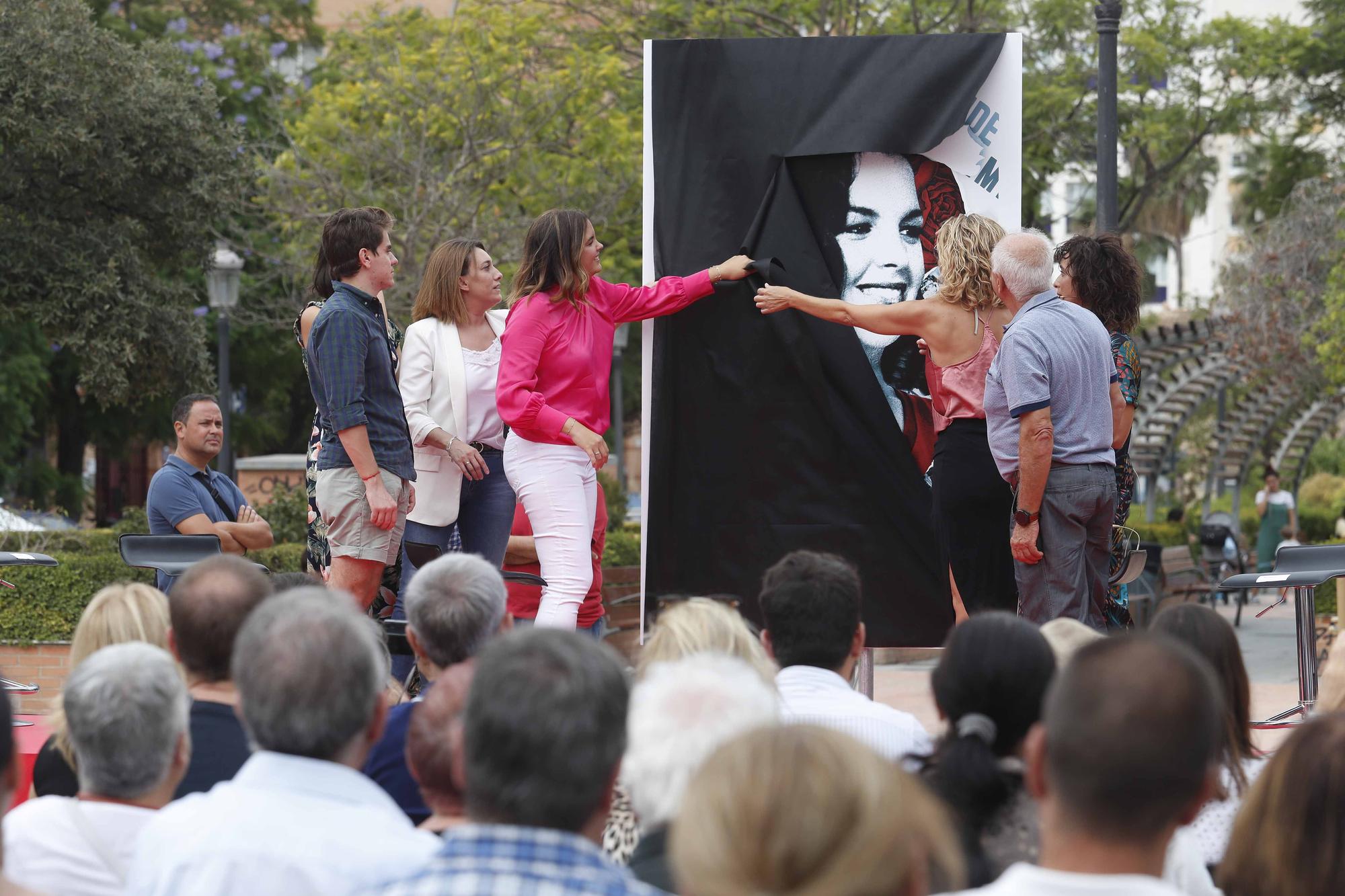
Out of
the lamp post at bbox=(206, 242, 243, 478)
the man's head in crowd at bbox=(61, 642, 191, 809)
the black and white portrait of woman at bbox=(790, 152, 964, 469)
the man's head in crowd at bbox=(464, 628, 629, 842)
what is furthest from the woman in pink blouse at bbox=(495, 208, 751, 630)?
the lamp post at bbox=(206, 242, 243, 478)

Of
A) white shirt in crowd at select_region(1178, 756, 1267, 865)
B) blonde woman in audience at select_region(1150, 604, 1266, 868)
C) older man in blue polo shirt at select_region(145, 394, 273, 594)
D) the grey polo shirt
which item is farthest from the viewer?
older man in blue polo shirt at select_region(145, 394, 273, 594)

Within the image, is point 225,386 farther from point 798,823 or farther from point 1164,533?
point 798,823

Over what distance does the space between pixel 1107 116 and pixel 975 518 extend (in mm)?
3051

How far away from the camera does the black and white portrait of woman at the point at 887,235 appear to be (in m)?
5.79

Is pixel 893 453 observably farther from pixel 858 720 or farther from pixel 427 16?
pixel 427 16

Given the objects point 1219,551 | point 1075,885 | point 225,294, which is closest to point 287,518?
point 225,294

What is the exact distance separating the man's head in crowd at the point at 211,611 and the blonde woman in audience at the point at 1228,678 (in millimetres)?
1825

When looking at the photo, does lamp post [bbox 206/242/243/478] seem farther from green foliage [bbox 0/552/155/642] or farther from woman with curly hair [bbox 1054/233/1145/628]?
woman with curly hair [bbox 1054/233/1145/628]

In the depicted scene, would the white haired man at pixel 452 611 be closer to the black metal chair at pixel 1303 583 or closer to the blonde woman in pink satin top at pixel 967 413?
the blonde woman in pink satin top at pixel 967 413

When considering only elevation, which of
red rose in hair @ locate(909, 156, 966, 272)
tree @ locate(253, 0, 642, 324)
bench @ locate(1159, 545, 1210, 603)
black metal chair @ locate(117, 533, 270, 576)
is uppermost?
tree @ locate(253, 0, 642, 324)

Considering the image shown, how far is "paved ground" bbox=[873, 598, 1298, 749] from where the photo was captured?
26.5 ft

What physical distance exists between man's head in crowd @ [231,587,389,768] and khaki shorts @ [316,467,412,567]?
286cm

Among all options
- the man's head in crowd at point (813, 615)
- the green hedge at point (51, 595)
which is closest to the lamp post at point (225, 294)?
the green hedge at point (51, 595)

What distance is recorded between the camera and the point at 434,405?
5715 millimetres
